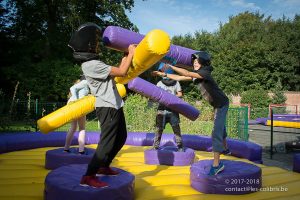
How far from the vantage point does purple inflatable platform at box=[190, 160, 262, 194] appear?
3414mm

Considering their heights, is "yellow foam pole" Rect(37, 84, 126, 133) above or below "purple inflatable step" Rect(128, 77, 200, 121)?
below

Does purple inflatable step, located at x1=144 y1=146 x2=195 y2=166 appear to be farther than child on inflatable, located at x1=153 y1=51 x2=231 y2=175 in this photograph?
Yes

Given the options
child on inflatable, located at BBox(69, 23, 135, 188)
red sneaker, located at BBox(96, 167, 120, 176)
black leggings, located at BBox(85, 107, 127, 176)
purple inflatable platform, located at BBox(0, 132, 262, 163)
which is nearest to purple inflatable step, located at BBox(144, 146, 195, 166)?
purple inflatable platform, located at BBox(0, 132, 262, 163)

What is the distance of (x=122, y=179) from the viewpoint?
3121mm

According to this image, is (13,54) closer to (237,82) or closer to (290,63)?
(237,82)

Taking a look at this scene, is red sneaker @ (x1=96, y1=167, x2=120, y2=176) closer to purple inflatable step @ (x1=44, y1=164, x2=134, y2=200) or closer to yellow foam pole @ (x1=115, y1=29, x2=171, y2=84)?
purple inflatable step @ (x1=44, y1=164, x2=134, y2=200)

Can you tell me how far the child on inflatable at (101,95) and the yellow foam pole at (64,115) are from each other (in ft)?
3.42

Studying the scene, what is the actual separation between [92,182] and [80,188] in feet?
0.40

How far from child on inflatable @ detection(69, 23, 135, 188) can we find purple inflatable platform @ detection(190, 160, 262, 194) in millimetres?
1038

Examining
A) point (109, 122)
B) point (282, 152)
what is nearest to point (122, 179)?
point (109, 122)

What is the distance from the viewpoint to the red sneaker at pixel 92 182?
9.44 ft

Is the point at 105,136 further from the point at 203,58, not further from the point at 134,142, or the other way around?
the point at 134,142

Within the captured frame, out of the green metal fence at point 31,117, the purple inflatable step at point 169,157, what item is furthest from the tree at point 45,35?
the purple inflatable step at point 169,157

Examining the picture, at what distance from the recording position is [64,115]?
3918mm
